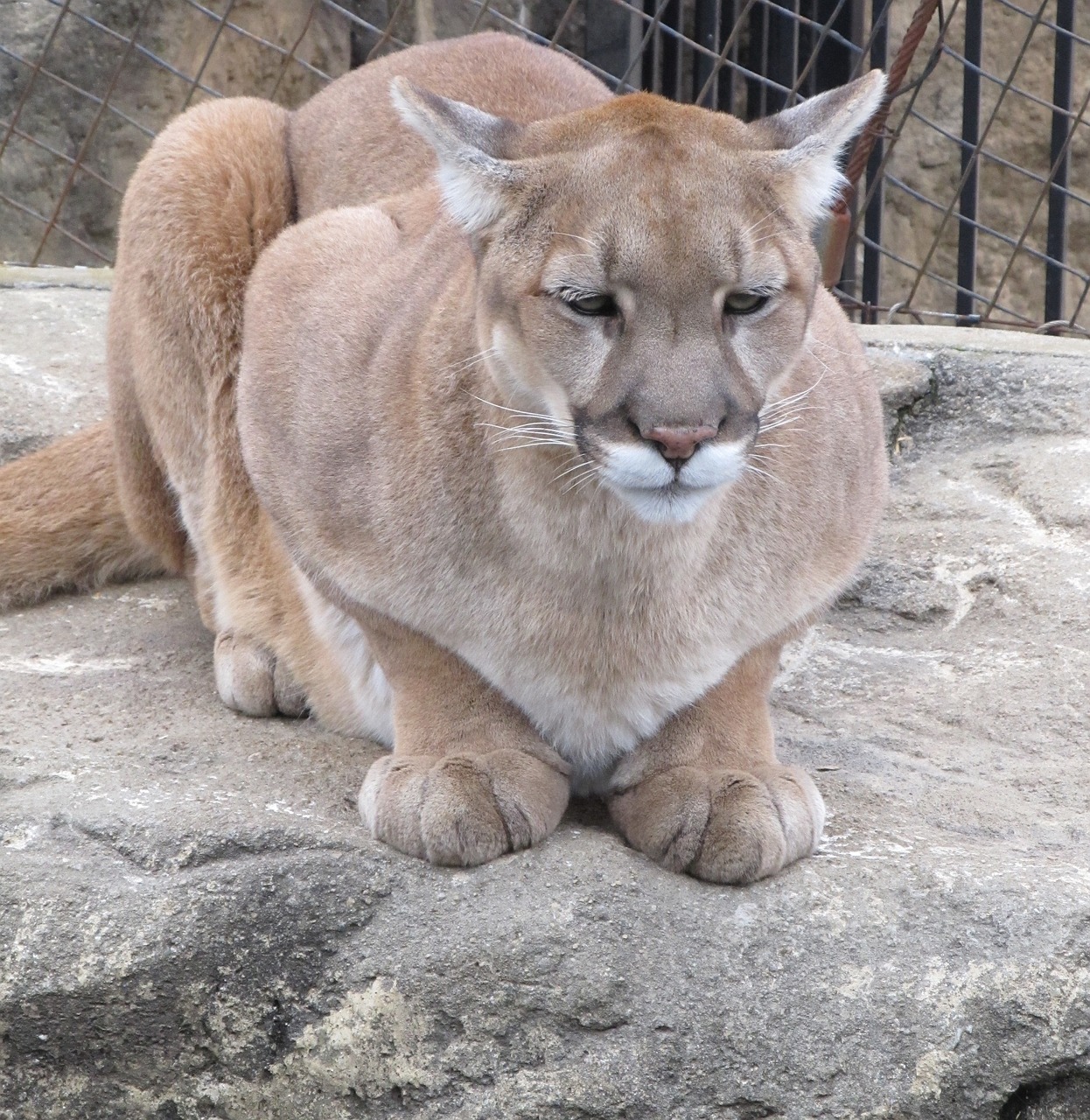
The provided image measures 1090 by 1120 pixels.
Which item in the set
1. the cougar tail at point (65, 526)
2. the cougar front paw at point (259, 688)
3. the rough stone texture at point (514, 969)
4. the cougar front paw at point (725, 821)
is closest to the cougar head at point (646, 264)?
the cougar front paw at point (725, 821)

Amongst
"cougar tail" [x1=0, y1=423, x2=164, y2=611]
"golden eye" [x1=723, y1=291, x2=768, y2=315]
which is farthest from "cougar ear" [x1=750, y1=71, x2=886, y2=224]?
"cougar tail" [x1=0, y1=423, x2=164, y2=611]

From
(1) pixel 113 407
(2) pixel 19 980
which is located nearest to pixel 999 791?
(2) pixel 19 980

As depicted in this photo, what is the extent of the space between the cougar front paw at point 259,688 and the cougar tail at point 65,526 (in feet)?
2.40

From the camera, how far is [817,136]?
7.54ft

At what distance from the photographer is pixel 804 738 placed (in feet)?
9.02

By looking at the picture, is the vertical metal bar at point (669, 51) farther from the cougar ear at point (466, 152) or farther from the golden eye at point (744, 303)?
the golden eye at point (744, 303)

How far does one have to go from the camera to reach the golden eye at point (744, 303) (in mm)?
2152

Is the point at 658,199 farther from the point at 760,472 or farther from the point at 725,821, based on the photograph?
the point at 725,821

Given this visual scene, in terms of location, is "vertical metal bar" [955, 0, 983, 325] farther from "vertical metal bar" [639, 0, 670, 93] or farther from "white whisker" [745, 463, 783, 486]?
"white whisker" [745, 463, 783, 486]

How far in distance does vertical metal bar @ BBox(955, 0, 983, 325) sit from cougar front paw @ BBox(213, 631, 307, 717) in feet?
9.90

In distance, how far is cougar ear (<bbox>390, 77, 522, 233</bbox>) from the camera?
224 centimetres

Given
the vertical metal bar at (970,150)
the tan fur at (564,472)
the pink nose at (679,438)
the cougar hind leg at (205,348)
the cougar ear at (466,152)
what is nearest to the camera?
the pink nose at (679,438)

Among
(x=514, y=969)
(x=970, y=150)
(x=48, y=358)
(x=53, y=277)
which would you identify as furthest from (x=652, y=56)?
(x=514, y=969)

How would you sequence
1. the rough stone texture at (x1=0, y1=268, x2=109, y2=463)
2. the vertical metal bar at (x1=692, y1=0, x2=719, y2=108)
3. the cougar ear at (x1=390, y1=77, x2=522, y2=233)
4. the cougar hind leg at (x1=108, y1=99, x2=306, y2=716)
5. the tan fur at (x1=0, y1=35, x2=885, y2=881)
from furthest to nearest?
the vertical metal bar at (x1=692, y1=0, x2=719, y2=108) < the rough stone texture at (x1=0, y1=268, x2=109, y2=463) < the cougar hind leg at (x1=108, y1=99, x2=306, y2=716) < the cougar ear at (x1=390, y1=77, x2=522, y2=233) < the tan fur at (x1=0, y1=35, x2=885, y2=881)
